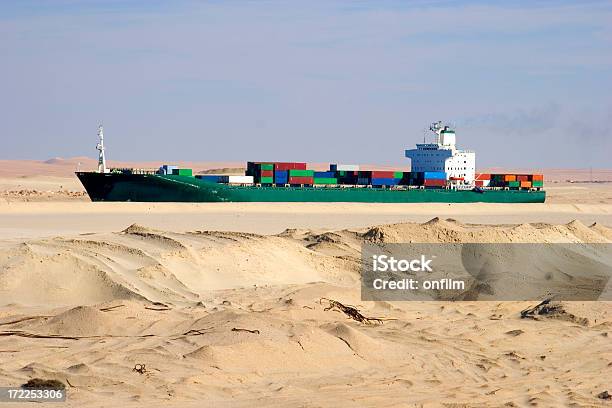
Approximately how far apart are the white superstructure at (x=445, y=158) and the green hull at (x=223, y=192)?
3.31 meters

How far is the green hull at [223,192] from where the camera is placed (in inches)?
2050

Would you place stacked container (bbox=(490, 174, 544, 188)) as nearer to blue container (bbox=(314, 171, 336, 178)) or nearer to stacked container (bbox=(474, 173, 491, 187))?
stacked container (bbox=(474, 173, 491, 187))

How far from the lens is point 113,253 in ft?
59.2

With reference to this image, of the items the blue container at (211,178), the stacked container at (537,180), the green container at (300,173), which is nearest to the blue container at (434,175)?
the stacked container at (537,180)

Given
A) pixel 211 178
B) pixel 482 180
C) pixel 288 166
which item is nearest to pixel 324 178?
pixel 288 166

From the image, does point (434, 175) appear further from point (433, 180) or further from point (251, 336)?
point (251, 336)

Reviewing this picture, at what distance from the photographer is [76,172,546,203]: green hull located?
171 ft

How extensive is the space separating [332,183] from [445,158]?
10.0 meters

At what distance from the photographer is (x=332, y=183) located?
62.5 meters

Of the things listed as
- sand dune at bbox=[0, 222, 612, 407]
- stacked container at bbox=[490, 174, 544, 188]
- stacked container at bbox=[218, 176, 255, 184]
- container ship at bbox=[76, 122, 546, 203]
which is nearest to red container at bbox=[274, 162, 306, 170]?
container ship at bbox=[76, 122, 546, 203]

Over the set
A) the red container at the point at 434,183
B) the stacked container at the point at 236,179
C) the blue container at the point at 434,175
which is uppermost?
the blue container at the point at 434,175

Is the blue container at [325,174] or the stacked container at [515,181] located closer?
the blue container at [325,174]

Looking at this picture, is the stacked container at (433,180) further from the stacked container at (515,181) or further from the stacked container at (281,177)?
the stacked container at (281,177)

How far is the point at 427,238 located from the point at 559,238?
3.61m
